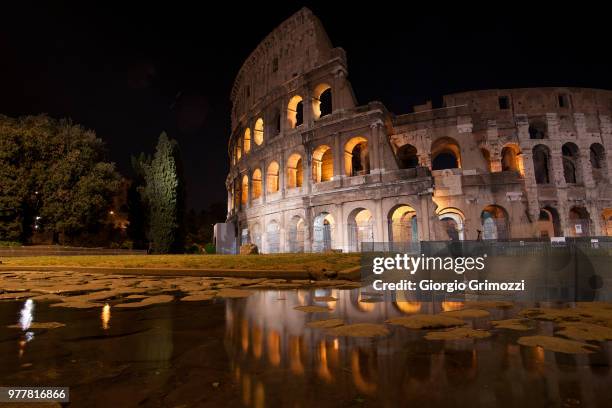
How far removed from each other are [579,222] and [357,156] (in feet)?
51.4

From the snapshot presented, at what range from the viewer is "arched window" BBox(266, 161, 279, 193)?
Result: 25975 millimetres

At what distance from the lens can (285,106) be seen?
1001 inches

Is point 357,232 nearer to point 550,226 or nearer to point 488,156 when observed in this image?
point 488,156

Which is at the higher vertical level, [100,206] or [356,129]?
[356,129]

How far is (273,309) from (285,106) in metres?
23.1

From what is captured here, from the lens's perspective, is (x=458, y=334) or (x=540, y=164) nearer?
(x=458, y=334)

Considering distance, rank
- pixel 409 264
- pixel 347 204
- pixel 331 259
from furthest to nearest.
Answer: pixel 347 204
pixel 331 259
pixel 409 264

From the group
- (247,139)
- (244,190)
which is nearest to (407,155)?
(244,190)

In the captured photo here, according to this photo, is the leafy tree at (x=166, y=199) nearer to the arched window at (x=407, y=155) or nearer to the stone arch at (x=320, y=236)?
the stone arch at (x=320, y=236)

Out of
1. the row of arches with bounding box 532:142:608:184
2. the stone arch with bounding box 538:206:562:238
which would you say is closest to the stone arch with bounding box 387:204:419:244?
the stone arch with bounding box 538:206:562:238

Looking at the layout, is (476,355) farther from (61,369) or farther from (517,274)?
(517,274)

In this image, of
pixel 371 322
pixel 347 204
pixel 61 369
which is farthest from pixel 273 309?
pixel 347 204

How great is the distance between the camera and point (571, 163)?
2781cm

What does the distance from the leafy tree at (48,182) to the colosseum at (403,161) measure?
11760 mm
